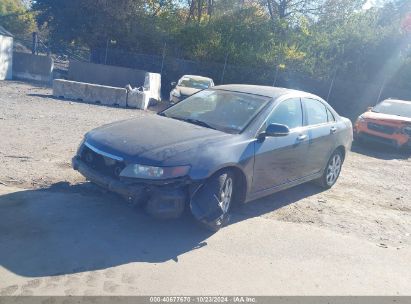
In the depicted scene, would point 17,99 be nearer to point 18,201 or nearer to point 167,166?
point 18,201

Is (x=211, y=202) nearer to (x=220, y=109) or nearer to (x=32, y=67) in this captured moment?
(x=220, y=109)

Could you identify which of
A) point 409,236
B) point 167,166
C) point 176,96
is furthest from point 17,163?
point 176,96

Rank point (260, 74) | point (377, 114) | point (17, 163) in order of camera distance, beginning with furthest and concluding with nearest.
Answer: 1. point (260, 74)
2. point (377, 114)
3. point (17, 163)

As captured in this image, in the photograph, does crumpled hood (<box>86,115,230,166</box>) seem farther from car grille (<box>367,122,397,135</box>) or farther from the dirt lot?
car grille (<box>367,122,397,135</box>)

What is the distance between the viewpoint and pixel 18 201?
475cm

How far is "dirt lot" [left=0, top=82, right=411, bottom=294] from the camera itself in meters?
5.19

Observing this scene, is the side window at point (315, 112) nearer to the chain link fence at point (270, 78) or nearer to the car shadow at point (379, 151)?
the car shadow at point (379, 151)

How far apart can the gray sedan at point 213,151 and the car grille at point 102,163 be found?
0.04 ft

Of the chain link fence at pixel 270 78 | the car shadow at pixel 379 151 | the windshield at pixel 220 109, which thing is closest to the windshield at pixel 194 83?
the chain link fence at pixel 270 78

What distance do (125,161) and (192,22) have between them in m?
19.6

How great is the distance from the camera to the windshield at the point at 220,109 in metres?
5.05

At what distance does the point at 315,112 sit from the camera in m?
6.20

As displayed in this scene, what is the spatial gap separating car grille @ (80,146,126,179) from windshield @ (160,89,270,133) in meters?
1.29

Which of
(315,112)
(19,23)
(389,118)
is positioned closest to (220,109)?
(315,112)
